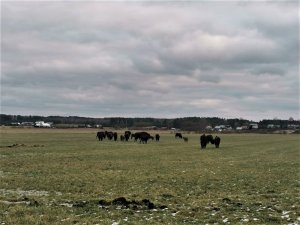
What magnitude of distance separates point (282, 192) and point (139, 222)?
8173 millimetres

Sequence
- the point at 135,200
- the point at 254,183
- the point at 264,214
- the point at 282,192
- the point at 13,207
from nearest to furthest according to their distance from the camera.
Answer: the point at 264,214
the point at 13,207
the point at 135,200
the point at 282,192
the point at 254,183

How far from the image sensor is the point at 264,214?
12422mm

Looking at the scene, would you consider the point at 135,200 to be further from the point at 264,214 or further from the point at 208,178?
the point at 208,178

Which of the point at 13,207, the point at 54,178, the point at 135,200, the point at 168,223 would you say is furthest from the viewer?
the point at 54,178

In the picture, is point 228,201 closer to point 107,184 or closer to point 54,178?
point 107,184

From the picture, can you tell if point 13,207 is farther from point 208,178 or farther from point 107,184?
point 208,178

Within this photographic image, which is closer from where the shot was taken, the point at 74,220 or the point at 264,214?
the point at 74,220

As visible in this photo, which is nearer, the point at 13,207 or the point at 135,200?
the point at 13,207

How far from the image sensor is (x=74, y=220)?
11.5 meters

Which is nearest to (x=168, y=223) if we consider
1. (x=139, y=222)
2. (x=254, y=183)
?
(x=139, y=222)

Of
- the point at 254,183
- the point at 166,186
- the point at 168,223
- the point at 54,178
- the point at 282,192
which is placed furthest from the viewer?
the point at 54,178

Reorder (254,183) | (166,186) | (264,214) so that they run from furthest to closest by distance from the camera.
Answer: (254,183)
(166,186)
(264,214)

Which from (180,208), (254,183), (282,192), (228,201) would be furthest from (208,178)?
(180,208)

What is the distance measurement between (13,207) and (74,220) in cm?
293
